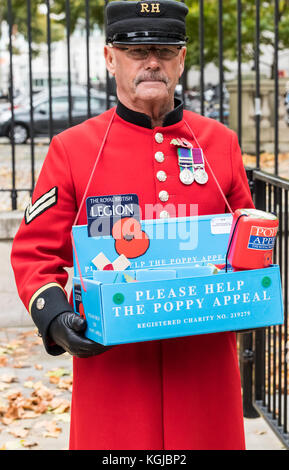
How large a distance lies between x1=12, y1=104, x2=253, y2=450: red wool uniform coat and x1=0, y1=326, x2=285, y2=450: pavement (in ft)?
6.44

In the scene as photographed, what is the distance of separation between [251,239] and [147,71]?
2.07 ft

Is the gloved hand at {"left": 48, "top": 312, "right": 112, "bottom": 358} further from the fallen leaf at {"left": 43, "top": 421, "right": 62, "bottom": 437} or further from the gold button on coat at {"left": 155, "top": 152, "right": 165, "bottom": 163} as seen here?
the fallen leaf at {"left": 43, "top": 421, "right": 62, "bottom": 437}

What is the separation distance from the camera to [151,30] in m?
2.35

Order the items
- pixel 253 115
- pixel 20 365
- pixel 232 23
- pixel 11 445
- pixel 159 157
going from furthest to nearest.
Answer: pixel 232 23
pixel 253 115
pixel 20 365
pixel 11 445
pixel 159 157

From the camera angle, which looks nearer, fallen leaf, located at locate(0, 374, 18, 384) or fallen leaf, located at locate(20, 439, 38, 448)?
fallen leaf, located at locate(20, 439, 38, 448)

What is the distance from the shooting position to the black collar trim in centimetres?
244

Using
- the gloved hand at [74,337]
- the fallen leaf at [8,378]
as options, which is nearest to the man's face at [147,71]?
the gloved hand at [74,337]

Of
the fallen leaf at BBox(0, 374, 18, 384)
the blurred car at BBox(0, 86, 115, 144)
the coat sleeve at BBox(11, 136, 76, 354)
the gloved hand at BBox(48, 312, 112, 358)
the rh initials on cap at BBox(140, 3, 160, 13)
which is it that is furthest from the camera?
the blurred car at BBox(0, 86, 115, 144)

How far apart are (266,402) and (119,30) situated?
3090mm

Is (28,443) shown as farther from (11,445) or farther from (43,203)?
(43,203)

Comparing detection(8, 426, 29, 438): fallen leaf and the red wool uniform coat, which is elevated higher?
the red wool uniform coat

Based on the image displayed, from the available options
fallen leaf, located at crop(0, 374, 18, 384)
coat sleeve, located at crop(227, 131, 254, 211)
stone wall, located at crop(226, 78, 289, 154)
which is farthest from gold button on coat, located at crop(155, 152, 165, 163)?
stone wall, located at crop(226, 78, 289, 154)

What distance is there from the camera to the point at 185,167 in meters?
2.46

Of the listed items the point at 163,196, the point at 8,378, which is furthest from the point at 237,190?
the point at 8,378
